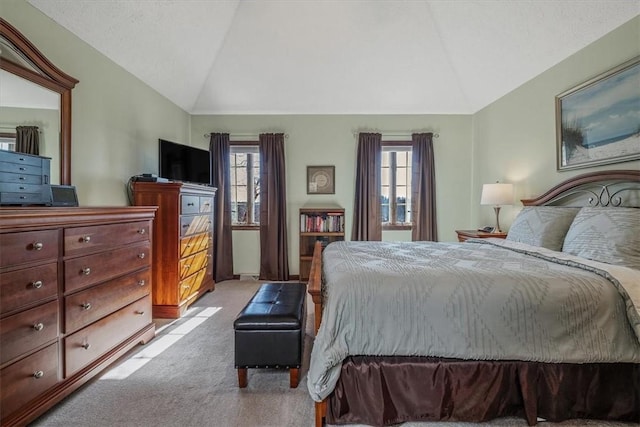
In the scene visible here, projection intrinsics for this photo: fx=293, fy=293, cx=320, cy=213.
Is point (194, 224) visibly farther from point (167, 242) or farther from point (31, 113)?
point (31, 113)

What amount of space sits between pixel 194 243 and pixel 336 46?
10.3 ft

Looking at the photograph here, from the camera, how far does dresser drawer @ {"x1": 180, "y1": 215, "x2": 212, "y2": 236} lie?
3246 mm

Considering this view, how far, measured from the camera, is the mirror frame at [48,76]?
195 centimetres

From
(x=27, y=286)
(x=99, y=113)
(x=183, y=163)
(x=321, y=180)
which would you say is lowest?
(x=27, y=286)

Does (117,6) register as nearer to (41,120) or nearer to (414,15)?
(41,120)

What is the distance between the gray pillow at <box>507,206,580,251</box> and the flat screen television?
3802 millimetres

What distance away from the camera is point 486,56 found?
3553mm

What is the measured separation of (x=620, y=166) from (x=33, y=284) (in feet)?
13.5

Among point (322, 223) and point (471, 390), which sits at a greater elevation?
point (322, 223)

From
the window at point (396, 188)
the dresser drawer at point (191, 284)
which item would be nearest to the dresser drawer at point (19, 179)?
the dresser drawer at point (191, 284)

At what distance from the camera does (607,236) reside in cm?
195

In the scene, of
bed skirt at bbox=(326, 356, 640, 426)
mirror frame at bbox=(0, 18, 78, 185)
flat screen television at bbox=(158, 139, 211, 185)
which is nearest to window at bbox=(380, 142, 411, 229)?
flat screen television at bbox=(158, 139, 211, 185)

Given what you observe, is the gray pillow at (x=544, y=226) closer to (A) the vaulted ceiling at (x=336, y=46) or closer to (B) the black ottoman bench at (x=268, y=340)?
(A) the vaulted ceiling at (x=336, y=46)

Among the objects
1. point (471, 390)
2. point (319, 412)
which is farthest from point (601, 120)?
point (319, 412)
